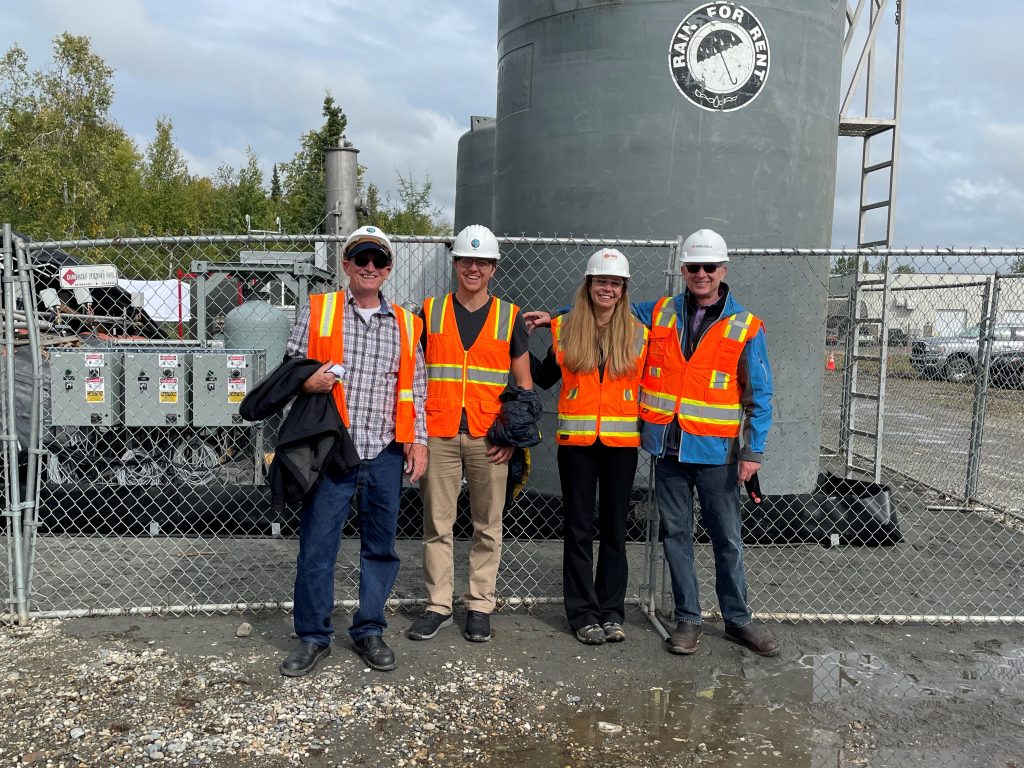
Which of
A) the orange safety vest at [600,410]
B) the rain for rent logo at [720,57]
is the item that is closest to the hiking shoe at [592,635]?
the orange safety vest at [600,410]

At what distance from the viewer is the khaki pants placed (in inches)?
174

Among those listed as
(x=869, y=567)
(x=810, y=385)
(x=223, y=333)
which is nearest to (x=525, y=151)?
(x=810, y=385)

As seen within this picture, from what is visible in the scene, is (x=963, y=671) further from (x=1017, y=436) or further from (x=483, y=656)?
(x=1017, y=436)

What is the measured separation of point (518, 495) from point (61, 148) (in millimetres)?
22874

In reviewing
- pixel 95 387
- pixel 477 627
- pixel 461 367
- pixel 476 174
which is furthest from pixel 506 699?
Result: pixel 476 174

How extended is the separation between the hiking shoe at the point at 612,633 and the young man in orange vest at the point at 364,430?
1.20m

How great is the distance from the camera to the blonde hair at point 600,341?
14.3 feet

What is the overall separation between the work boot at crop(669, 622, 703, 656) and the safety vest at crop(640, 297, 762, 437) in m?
1.09

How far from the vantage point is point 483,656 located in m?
4.38

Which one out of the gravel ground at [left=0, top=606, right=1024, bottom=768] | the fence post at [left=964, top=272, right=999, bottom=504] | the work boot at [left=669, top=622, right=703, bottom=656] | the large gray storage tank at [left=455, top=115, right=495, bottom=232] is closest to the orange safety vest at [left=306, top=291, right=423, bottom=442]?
the gravel ground at [left=0, top=606, right=1024, bottom=768]

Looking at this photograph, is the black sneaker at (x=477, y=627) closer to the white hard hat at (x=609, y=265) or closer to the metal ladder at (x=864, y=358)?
the white hard hat at (x=609, y=265)

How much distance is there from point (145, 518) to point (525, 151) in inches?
165

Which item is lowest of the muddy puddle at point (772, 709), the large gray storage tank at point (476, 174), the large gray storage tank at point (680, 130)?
the muddy puddle at point (772, 709)

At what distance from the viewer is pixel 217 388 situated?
721 cm
